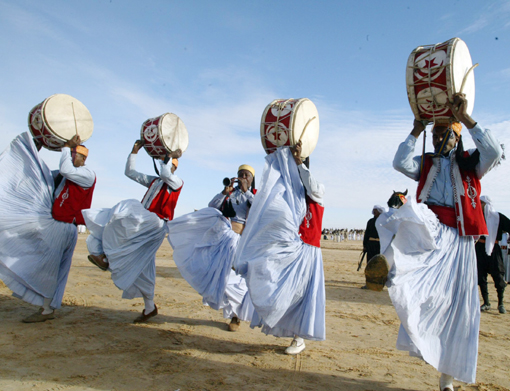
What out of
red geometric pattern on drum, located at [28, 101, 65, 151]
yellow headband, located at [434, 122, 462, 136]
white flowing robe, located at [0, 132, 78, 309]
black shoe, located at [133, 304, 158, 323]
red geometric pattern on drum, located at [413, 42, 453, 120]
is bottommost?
black shoe, located at [133, 304, 158, 323]

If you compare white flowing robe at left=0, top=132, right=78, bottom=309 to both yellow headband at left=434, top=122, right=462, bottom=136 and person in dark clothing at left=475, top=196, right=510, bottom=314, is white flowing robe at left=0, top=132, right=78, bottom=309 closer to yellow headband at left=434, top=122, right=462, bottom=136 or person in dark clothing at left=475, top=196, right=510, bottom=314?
yellow headband at left=434, top=122, right=462, bottom=136

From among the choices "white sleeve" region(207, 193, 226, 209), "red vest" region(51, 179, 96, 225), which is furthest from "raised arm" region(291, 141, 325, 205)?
"red vest" region(51, 179, 96, 225)

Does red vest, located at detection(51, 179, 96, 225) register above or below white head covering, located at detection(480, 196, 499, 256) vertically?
below

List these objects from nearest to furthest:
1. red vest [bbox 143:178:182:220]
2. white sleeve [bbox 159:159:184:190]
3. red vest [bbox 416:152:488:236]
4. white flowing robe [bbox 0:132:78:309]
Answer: red vest [bbox 416:152:488:236], white flowing robe [bbox 0:132:78:309], white sleeve [bbox 159:159:184:190], red vest [bbox 143:178:182:220]

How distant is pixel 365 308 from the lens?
22.6 ft

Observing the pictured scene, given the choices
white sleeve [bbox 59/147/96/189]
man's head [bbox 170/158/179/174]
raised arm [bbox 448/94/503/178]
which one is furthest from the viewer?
man's head [bbox 170/158/179/174]

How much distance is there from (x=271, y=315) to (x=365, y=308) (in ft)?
13.2

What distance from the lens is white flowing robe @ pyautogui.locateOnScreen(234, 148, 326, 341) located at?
3549 millimetres

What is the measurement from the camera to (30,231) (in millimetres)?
4965

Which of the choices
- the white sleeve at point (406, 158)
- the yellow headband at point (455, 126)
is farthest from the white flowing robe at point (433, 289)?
the yellow headband at point (455, 126)

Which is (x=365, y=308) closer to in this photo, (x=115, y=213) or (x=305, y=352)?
(x=305, y=352)

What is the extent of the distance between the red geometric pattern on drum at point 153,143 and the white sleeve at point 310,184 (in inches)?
92.2

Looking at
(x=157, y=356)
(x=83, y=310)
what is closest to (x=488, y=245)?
(x=157, y=356)

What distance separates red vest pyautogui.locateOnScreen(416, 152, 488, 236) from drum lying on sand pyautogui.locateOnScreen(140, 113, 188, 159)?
369cm
